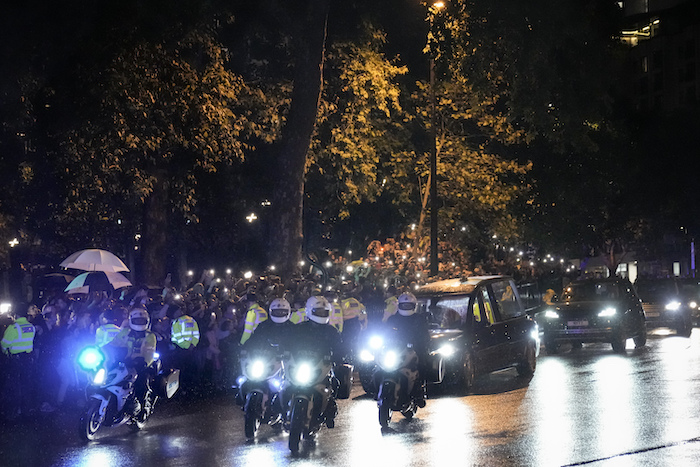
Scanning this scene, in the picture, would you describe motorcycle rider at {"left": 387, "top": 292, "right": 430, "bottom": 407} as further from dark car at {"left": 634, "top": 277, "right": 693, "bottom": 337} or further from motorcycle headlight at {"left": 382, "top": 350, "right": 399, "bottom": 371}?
dark car at {"left": 634, "top": 277, "right": 693, "bottom": 337}

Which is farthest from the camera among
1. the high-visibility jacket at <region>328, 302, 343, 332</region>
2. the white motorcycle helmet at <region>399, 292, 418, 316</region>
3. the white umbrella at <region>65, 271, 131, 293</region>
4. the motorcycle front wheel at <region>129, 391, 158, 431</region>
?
the white umbrella at <region>65, 271, 131, 293</region>

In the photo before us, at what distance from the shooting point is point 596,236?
5381 centimetres

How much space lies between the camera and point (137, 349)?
12.6 metres

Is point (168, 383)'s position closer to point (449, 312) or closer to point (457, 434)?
point (457, 434)

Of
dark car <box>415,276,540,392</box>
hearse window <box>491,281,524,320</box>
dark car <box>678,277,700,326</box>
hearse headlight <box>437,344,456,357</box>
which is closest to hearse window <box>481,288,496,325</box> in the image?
dark car <box>415,276,540,392</box>

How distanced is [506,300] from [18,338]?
800 cm

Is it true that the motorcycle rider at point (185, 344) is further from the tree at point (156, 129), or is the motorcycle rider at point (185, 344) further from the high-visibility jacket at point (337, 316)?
the tree at point (156, 129)

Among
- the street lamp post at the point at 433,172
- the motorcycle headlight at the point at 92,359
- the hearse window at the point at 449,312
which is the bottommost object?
the motorcycle headlight at the point at 92,359

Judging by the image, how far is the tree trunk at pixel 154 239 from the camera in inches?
1114

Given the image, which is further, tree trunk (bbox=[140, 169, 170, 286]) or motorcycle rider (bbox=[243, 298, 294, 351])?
tree trunk (bbox=[140, 169, 170, 286])

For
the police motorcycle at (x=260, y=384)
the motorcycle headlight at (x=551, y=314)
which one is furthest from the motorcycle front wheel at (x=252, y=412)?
the motorcycle headlight at (x=551, y=314)

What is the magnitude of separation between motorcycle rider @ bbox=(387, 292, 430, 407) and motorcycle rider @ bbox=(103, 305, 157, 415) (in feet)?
10.1

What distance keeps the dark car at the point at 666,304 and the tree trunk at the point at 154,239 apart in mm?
13258

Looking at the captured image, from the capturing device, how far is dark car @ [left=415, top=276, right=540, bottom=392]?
1538 centimetres
